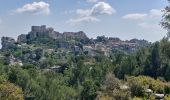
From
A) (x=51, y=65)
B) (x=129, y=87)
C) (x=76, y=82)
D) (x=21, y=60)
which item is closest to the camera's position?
(x=129, y=87)

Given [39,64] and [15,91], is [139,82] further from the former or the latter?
[39,64]

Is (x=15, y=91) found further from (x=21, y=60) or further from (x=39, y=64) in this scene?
(x=21, y=60)

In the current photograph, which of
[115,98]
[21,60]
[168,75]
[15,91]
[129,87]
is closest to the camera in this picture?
[115,98]

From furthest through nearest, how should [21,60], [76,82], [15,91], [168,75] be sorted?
1. [21,60]
2. [76,82]
3. [168,75]
4. [15,91]

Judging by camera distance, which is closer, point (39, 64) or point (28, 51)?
point (39, 64)

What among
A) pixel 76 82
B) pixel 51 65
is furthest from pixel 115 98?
pixel 51 65

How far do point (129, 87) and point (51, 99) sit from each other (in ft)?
95.9

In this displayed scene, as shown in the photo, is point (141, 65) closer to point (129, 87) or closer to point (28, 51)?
point (129, 87)

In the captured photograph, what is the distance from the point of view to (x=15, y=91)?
172 feet

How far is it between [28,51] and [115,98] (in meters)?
153

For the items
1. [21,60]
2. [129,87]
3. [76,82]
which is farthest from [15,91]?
[21,60]

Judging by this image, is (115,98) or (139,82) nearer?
→ (115,98)

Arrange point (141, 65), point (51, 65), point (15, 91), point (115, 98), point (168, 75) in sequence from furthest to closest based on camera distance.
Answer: point (51, 65) → point (141, 65) → point (168, 75) → point (15, 91) → point (115, 98)

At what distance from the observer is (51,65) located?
160000mm
